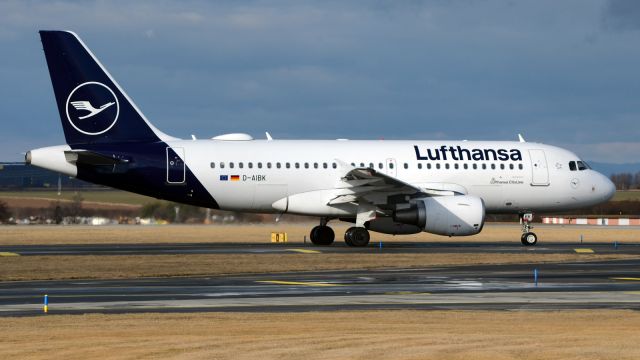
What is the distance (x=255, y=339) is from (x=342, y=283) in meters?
11.2

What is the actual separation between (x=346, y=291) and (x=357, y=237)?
1785 centimetres

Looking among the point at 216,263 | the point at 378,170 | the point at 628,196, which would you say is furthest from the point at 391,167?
the point at 628,196

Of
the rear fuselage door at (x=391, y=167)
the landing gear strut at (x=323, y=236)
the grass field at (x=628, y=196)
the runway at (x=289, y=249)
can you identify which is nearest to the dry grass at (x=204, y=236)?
the landing gear strut at (x=323, y=236)

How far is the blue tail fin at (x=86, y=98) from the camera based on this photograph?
43.8 metres

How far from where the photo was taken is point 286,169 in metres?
45.3

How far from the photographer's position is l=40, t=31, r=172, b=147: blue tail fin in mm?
43844

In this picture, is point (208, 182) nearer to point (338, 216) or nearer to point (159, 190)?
point (159, 190)

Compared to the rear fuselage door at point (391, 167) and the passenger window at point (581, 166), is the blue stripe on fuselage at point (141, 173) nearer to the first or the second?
the rear fuselage door at point (391, 167)

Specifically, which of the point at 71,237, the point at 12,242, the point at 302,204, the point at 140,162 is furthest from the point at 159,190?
the point at 71,237

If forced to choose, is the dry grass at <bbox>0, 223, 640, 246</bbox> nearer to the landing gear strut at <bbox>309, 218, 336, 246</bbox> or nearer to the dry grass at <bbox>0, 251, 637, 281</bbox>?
the landing gear strut at <bbox>309, 218, 336, 246</bbox>

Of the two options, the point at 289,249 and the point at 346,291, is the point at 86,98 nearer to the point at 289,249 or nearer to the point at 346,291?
the point at 289,249

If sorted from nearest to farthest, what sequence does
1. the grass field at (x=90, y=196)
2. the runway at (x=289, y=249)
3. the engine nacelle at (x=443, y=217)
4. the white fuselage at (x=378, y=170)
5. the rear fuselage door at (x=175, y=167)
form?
1. the runway at (x=289, y=249)
2. the engine nacelle at (x=443, y=217)
3. the rear fuselage door at (x=175, y=167)
4. the white fuselage at (x=378, y=170)
5. the grass field at (x=90, y=196)

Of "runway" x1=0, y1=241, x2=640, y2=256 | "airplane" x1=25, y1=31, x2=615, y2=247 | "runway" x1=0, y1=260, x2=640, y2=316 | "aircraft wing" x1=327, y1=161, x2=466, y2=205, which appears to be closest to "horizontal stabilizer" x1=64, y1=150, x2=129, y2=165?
"airplane" x1=25, y1=31, x2=615, y2=247

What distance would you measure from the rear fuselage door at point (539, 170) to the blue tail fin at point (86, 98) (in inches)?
638
